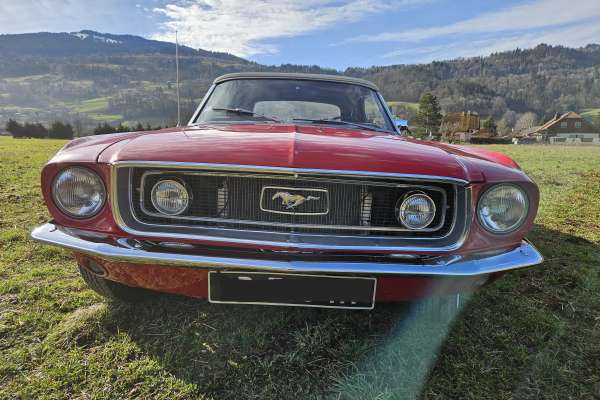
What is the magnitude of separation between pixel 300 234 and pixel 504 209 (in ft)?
3.15

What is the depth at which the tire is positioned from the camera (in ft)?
6.84

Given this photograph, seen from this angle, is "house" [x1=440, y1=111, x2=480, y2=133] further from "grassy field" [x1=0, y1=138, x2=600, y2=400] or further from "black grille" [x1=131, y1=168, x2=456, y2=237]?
"black grille" [x1=131, y1=168, x2=456, y2=237]

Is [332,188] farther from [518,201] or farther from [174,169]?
[518,201]

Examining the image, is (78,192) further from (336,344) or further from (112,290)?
(336,344)

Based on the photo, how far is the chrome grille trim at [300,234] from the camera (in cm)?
163

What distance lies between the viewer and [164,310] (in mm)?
2258

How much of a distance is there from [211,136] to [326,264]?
2.97 feet

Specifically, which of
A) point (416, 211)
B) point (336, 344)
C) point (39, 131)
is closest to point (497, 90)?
point (39, 131)

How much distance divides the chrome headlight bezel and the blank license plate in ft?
1.04

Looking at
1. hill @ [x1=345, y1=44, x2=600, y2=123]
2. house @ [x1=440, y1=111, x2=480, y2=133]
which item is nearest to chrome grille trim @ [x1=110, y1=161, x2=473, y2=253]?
house @ [x1=440, y1=111, x2=480, y2=133]

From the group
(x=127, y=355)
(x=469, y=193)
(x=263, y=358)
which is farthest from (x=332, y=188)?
A: (x=127, y=355)

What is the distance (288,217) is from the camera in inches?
69.6

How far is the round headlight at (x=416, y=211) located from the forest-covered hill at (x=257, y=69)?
38.3 metres

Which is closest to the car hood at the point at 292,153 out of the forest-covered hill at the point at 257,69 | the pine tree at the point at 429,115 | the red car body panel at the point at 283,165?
A: the red car body panel at the point at 283,165
